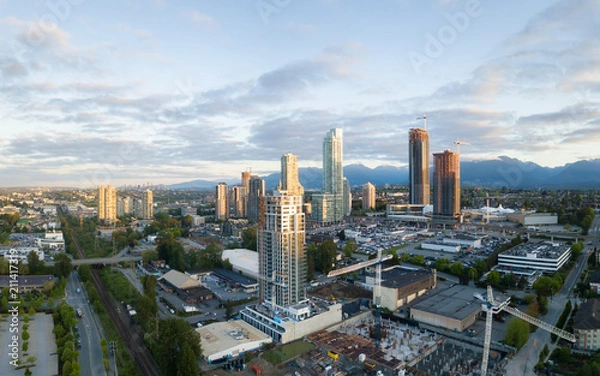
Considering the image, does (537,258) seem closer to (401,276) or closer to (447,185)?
(401,276)

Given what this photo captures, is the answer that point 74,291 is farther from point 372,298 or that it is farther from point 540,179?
point 540,179

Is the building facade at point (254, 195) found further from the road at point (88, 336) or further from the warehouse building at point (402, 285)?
the warehouse building at point (402, 285)

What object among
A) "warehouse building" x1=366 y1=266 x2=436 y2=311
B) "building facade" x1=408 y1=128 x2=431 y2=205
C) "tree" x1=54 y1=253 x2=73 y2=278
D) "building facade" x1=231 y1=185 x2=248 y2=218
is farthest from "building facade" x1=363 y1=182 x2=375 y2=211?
"tree" x1=54 y1=253 x2=73 y2=278

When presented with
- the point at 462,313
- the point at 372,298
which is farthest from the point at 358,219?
the point at 462,313

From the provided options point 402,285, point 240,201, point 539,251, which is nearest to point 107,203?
point 240,201

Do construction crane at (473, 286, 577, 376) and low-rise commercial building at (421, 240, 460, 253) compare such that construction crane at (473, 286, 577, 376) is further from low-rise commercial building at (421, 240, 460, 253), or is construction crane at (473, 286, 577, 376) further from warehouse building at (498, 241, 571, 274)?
low-rise commercial building at (421, 240, 460, 253)
